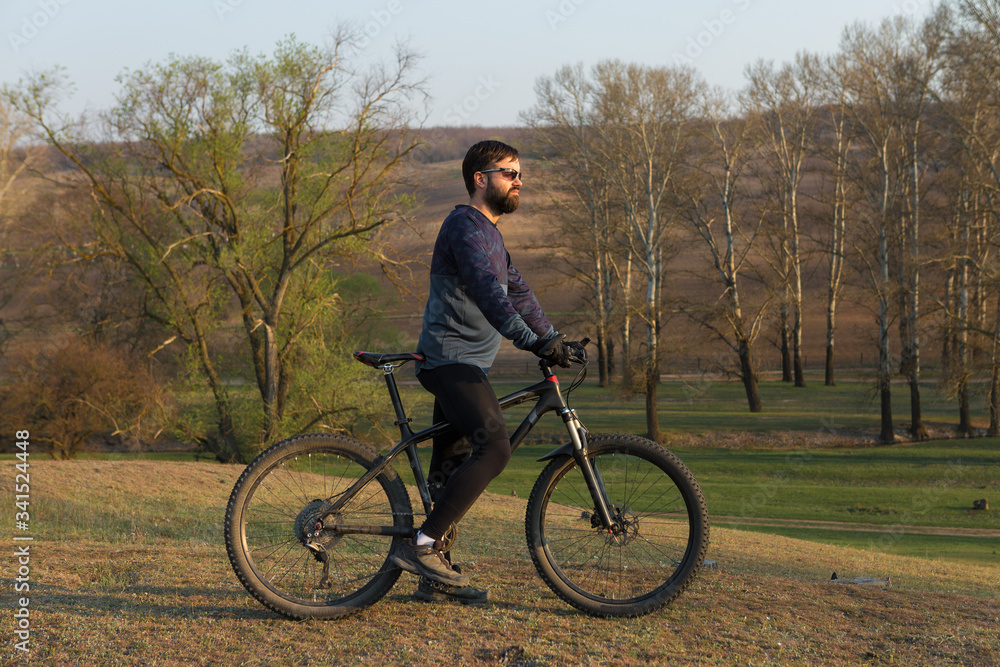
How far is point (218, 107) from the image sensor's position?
24547 millimetres

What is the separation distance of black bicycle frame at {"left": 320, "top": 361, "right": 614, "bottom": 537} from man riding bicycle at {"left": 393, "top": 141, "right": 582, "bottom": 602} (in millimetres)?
112

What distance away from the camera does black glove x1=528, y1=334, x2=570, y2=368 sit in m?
3.47

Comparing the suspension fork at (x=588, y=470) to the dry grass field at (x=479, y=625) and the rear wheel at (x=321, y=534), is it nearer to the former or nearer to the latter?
the dry grass field at (x=479, y=625)

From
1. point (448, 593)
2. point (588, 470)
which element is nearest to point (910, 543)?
point (588, 470)

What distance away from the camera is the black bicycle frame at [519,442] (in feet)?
12.4

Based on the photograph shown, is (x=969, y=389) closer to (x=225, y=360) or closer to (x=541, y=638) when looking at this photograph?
(x=225, y=360)

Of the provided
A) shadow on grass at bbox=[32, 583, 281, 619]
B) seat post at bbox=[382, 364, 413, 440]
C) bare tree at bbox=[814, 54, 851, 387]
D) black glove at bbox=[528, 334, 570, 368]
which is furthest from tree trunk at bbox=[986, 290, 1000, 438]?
shadow on grass at bbox=[32, 583, 281, 619]

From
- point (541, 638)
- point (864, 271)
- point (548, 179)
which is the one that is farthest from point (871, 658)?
point (548, 179)

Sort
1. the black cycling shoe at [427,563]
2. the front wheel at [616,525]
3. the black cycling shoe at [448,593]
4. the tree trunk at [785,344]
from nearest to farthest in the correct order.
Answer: the black cycling shoe at [427,563], the front wheel at [616,525], the black cycling shoe at [448,593], the tree trunk at [785,344]

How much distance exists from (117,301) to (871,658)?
3505cm

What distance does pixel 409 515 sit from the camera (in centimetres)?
380

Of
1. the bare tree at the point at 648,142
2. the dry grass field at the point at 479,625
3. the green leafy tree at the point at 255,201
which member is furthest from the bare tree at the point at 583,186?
the dry grass field at the point at 479,625

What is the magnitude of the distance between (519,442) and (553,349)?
1.89 ft

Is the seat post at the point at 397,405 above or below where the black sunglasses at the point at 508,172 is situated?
below
